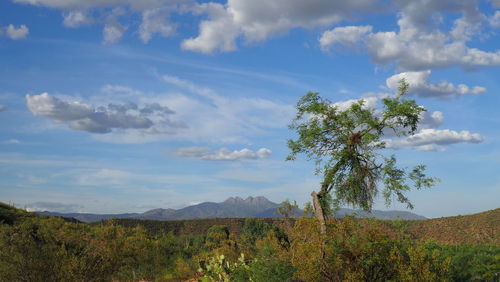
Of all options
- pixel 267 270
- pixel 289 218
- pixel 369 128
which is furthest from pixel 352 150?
pixel 267 270

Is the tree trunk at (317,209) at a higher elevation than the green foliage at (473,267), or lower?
higher

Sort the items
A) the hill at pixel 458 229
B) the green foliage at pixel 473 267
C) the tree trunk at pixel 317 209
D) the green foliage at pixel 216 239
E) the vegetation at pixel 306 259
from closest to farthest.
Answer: the vegetation at pixel 306 259 < the green foliage at pixel 473 267 < the tree trunk at pixel 317 209 < the green foliage at pixel 216 239 < the hill at pixel 458 229

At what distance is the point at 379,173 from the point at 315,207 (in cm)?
254

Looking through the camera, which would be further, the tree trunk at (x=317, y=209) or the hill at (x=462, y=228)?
the hill at (x=462, y=228)

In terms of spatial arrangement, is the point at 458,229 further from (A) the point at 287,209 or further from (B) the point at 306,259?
(B) the point at 306,259

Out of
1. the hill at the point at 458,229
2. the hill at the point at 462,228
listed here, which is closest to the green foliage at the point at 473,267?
the hill at the point at 458,229

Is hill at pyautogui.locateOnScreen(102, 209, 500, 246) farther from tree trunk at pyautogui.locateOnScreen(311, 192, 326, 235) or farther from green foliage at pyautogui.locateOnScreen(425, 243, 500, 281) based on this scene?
green foliage at pyautogui.locateOnScreen(425, 243, 500, 281)

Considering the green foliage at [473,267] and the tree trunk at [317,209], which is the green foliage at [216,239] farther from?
the green foliage at [473,267]

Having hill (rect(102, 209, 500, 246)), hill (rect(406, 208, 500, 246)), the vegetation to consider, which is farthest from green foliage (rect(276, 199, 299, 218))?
hill (rect(406, 208, 500, 246))

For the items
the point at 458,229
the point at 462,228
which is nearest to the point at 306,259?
the point at 458,229

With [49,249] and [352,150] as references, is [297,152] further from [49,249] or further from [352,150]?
[49,249]

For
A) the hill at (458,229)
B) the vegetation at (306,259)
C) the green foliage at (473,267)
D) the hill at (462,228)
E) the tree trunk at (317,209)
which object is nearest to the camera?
the vegetation at (306,259)

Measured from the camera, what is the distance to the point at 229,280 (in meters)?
11.8

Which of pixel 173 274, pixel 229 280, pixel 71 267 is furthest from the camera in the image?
pixel 173 274
